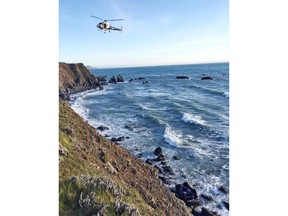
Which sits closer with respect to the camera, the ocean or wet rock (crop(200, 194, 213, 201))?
wet rock (crop(200, 194, 213, 201))

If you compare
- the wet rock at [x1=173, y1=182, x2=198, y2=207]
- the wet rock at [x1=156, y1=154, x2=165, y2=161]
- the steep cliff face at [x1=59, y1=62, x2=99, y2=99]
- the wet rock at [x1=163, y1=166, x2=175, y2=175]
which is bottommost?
the wet rock at [x1=173, y1=182, x2=198, y2=207]

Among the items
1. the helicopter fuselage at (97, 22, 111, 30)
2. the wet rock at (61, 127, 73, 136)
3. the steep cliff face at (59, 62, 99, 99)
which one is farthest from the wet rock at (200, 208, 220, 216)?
the steep cliff face at (59, 62, 99, 99)

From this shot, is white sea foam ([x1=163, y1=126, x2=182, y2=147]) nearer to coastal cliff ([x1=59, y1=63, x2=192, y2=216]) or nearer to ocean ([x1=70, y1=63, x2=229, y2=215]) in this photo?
ocean ([x1=70, y1=63, x2=229, y2=215])

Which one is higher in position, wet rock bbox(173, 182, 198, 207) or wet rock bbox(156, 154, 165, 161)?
wet rock bbox(156, 154, 165, 161)

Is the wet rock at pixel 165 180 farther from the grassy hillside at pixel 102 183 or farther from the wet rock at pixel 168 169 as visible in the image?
the wet rock at pixel 168 169

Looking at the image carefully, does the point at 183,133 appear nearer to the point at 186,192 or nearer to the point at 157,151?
the point at 157,151

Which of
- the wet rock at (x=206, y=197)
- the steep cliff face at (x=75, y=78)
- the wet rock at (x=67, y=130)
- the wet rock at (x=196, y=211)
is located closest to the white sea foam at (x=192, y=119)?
the wet rock at (x=206, y=197)
